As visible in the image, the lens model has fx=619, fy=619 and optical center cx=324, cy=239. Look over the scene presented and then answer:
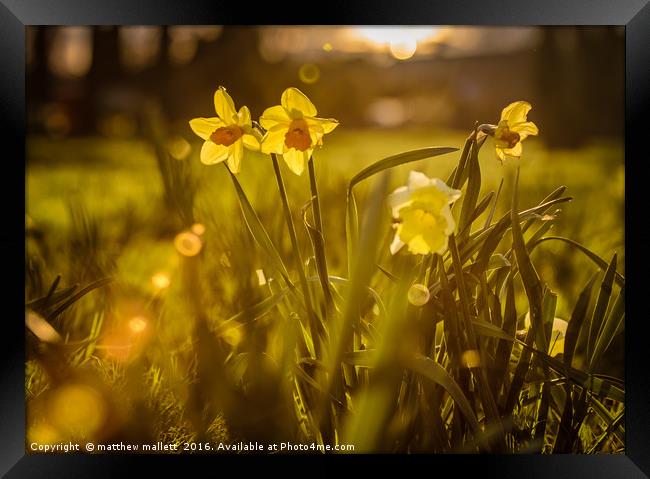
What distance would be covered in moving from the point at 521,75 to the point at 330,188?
403 millimetres

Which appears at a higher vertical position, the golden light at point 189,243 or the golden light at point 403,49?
the golden light at point 403,49

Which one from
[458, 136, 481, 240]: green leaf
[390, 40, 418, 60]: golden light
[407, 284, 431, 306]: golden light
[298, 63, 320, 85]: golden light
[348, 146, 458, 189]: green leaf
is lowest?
[407, 284, 431, 306]: golden light

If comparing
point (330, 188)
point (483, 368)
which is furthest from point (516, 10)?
point (483, 368)

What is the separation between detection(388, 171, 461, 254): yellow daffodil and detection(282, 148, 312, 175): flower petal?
0.18 meters

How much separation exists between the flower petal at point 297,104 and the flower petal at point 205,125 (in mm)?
126

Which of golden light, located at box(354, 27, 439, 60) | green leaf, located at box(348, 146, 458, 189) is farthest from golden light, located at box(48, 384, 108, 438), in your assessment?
golden light, located at box(354, 27, 439, 60)

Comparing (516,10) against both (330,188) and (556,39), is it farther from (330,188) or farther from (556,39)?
(330,188)

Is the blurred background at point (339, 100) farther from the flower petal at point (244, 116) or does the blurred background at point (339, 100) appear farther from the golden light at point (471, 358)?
the golden light at point (471, 358)

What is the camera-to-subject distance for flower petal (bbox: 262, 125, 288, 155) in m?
1.10

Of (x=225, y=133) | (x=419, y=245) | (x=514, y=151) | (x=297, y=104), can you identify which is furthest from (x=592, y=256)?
(x=225, y=133)

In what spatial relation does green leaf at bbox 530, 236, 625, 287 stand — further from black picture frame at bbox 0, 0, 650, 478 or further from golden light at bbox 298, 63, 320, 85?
golden light at bbox 298, 63, 320, 85

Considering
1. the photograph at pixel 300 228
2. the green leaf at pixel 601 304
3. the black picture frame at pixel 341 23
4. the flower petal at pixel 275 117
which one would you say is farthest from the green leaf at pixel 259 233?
the green leaf at pixel 601 304

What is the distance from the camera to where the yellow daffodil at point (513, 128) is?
1.11m

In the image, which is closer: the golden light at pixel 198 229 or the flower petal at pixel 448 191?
the flower petal at pixel 448 191
